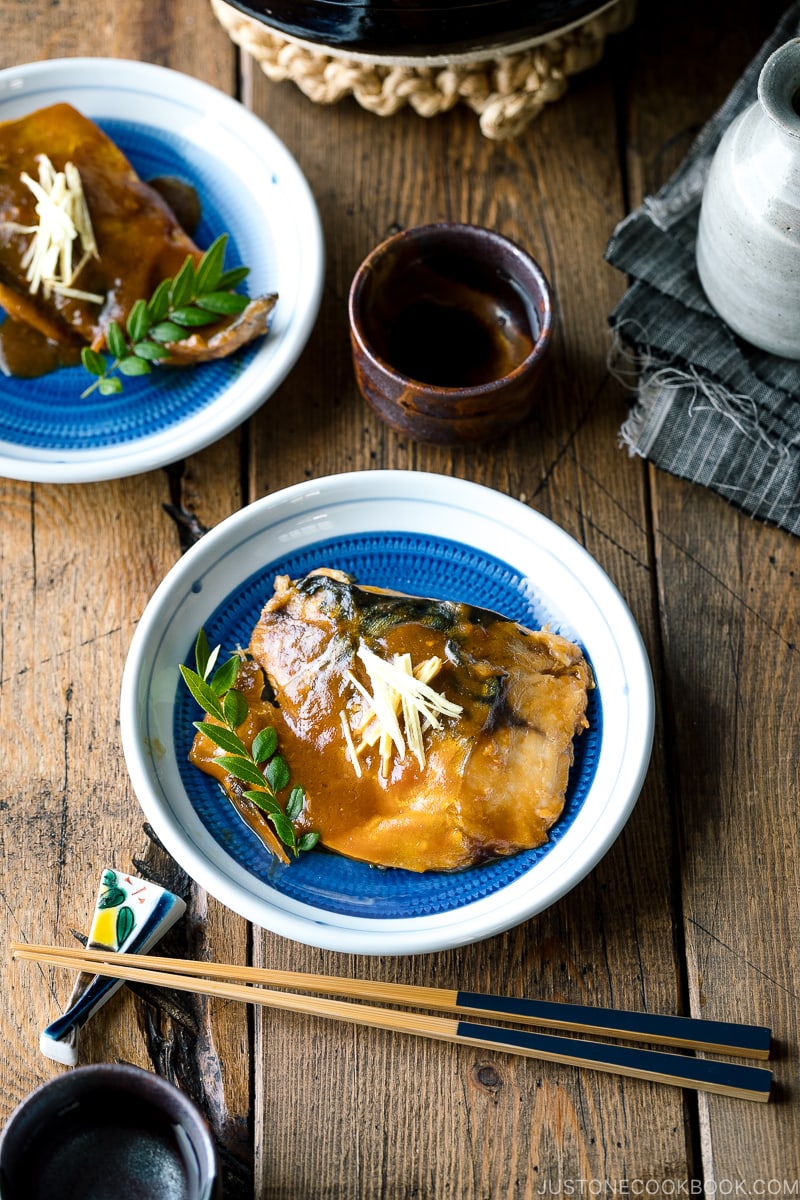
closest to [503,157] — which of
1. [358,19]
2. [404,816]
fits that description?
[358,19]

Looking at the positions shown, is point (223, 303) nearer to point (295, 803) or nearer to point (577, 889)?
point (295, 803)

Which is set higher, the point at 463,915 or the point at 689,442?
the point at 689,442

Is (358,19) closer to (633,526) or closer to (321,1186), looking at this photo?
(633,526)

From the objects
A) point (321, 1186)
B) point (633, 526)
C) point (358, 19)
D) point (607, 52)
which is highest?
point (358, 19)

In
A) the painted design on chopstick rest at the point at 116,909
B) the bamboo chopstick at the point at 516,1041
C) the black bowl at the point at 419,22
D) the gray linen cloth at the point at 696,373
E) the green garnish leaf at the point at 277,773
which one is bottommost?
the bamboo chopstick at the point at 516,1041

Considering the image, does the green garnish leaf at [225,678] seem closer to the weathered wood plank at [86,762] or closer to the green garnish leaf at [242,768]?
the green garnish leaf at [242,768]

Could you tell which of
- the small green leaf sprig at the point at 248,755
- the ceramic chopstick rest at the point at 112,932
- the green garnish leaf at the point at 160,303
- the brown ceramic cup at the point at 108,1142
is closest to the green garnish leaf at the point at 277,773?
the small green leaf sprig at the point at 248,755
